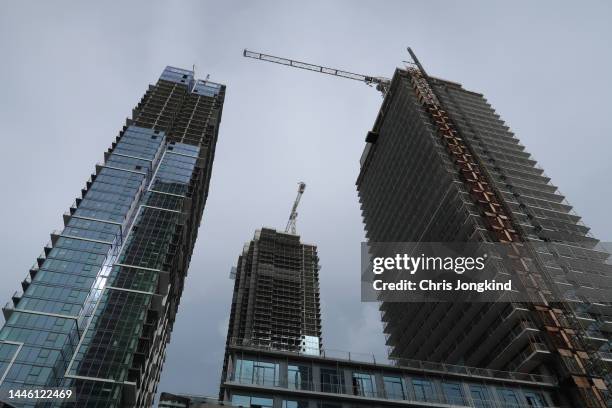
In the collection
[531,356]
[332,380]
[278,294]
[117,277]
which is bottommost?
[332,380]

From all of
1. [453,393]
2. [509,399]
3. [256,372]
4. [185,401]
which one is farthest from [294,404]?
[509,399]

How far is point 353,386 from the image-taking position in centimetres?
5062

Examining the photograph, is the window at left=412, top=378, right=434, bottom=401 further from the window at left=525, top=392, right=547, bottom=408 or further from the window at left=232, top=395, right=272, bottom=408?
the window at left=232, top=395, right=272, bottom=408

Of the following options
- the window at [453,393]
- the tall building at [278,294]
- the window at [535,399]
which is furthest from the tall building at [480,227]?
the tall building at [278,294]

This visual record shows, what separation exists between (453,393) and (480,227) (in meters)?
30.7

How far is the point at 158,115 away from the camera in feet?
422

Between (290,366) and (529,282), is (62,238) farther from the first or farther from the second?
(529,282)

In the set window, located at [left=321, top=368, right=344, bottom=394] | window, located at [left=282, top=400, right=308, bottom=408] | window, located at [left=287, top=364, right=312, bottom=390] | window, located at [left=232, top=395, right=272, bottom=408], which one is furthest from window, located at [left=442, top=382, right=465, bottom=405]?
window, located at [left=232, top=395, right=272, bottom=408]

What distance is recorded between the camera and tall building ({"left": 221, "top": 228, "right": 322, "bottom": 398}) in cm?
11775

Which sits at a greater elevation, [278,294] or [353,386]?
[278,294]

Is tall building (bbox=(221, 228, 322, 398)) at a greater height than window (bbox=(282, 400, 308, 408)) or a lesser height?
greater

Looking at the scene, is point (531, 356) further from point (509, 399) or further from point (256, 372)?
point (256, 372)

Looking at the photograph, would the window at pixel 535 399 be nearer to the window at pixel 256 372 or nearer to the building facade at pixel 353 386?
the building facade at pixel 353 386

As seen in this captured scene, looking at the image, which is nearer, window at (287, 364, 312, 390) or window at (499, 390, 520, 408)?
window at (287, 364, 312, 390)
